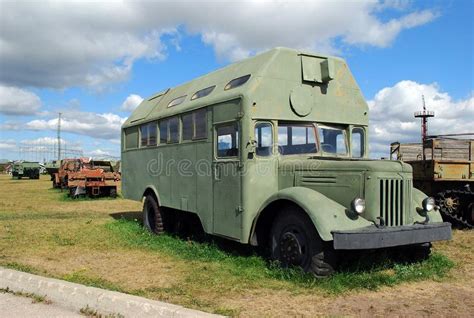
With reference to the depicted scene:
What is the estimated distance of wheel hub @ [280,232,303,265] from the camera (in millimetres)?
6363

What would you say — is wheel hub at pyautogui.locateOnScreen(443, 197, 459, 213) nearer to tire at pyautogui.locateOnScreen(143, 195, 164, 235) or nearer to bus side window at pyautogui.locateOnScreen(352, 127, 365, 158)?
bus side window at pyautogui.locateOnScreen(352, 127, 365, 158)

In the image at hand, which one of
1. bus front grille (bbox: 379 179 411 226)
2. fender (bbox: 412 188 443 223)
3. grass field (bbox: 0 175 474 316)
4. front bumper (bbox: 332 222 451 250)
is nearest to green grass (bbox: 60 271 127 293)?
grass field (bbox: 0 175 474 316)

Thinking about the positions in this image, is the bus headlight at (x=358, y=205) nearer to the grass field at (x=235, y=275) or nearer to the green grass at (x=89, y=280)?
the grass field at (x=235, y=275)

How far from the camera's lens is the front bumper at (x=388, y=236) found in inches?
224

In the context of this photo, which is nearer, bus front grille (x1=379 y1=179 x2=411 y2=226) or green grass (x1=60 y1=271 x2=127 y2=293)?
green grass (x1=60 y1=271 x2=127 y2=293)

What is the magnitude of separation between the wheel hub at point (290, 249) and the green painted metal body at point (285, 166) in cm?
49

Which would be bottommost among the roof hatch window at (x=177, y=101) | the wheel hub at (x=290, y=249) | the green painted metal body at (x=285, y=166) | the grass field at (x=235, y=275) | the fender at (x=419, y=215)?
the grass field at (x=235, y=275)

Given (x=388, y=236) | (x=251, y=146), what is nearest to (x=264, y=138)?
(x=251, y=146)

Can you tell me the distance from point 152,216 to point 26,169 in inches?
1748

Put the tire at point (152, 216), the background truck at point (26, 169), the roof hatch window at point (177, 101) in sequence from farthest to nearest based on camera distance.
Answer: the background truck at point (26, 169) → the tire at point (152, 216) → the roof hatch window at point (177, 101)

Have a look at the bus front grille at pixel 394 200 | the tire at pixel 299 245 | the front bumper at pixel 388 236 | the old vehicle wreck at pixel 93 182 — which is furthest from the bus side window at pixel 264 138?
the old vehicle wreck at pixel 93 182

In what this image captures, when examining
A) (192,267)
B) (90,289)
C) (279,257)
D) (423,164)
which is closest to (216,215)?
(192,267)

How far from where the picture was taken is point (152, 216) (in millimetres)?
10680

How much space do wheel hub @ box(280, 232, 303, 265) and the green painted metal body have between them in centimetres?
49
